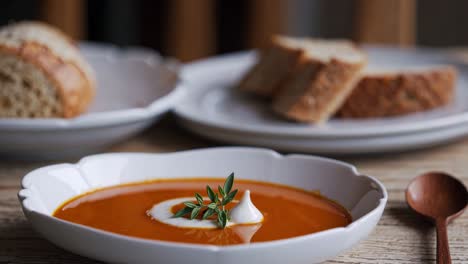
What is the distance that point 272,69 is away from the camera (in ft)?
8.21

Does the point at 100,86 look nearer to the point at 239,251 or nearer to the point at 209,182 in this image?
the point at 209,182

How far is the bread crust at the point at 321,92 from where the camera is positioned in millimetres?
2164

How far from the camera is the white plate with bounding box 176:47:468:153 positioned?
194 cm

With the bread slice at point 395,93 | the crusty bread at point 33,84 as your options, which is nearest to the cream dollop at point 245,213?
the crusty bread at point 33,84

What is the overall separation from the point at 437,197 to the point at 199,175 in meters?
0.51

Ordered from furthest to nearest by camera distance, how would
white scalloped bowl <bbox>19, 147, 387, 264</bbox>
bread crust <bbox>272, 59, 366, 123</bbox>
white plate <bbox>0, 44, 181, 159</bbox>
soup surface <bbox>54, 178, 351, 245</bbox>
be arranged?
A: bread crust <bbox>272, 59, 366, 123</bbox> < white plate <bbox>0, 44, 181, 159</bbox> < soup surface <bbox>54, 178, 351, 245</bbox> < white scalloped bowl <bbox>19, 147, 387, 264</bbox>

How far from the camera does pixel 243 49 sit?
4371 millimetres

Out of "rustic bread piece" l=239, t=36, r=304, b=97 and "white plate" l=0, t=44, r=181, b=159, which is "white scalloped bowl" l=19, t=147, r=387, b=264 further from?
"rustic bread piece" l=239, t=36, r=304, b=97

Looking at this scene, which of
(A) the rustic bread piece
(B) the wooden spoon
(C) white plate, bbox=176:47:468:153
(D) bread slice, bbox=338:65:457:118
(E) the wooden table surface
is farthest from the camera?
(A) the rustic bread piece

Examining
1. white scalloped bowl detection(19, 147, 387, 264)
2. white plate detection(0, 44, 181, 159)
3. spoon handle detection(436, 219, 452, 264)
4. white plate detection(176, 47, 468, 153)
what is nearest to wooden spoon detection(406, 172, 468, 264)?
spoon handle detection(436, 219, 452, 264)

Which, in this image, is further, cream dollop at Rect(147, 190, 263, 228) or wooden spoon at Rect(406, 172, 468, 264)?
wooden spoon at Rect(406, 172, 468, 264)

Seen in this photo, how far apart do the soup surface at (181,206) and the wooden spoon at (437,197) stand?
0.24 metres

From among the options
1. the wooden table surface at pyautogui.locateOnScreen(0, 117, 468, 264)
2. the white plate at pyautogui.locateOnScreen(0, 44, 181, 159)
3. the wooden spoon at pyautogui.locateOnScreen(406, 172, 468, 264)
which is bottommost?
the wooden table surface at pyautogui.locateOnScreen(0, 117, 468, 264)

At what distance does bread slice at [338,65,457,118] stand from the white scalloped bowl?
77cm
